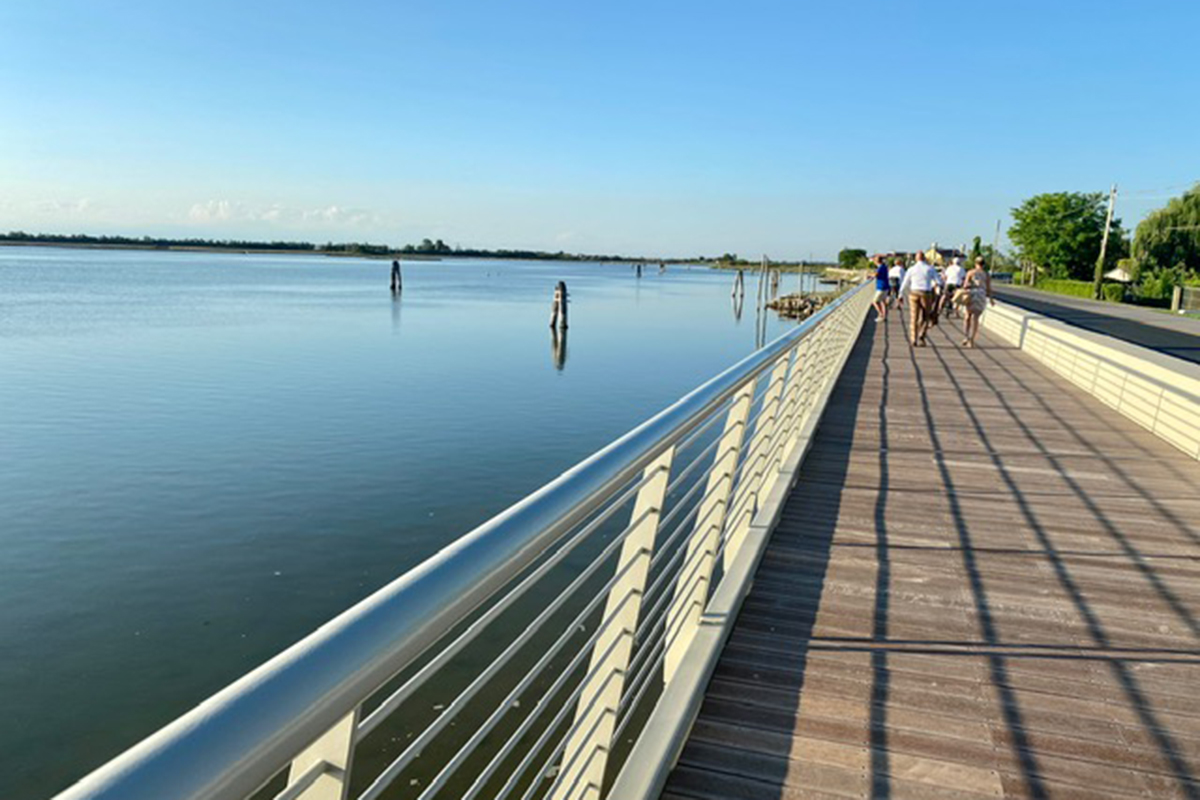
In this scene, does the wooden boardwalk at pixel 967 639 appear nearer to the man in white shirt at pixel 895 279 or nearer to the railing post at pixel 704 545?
the railing post at pixel 704 545

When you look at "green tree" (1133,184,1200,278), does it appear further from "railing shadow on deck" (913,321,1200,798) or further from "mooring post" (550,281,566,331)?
"railing shadow on deck" (913,321,1200,798)

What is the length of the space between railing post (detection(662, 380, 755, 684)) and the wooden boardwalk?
0.69 ft

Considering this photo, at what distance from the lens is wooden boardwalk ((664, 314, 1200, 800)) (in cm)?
256

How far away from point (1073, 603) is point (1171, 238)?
2458 inches

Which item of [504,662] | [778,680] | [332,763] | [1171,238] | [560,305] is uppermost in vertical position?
[1171,238]

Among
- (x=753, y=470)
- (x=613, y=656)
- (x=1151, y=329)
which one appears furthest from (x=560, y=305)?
(x=613, y=656)

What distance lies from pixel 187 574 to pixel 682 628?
283 inches

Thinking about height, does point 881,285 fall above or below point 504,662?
above

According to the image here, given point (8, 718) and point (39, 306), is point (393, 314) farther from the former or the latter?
point (8, 718)

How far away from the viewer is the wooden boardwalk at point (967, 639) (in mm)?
2557

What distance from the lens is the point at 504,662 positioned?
1.47 m

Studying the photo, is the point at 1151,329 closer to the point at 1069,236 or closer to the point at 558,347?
the point at 558,347

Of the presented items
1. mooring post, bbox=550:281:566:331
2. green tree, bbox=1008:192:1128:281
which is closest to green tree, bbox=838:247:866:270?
green tree, bbox=1008:192:1128:281

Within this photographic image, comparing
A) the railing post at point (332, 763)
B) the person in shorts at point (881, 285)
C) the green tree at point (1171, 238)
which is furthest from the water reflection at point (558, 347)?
the green tree at point (1171, 238)
